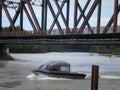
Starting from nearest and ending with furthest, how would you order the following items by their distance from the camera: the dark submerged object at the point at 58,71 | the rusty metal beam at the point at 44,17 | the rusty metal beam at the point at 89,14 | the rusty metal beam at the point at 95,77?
the rusty metal beam at the point at 95,77 < the dark submerged object at the point at 58,71 < the rusty metal beam at the point at 89,14 < the rusty metal beam at the point at 44,17

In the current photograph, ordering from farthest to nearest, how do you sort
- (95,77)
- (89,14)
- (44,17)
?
(44,17)
(89,14)
(95,77)

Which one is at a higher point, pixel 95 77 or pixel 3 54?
pixel 95 77

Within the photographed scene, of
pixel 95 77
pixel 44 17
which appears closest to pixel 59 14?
pixel 44 17

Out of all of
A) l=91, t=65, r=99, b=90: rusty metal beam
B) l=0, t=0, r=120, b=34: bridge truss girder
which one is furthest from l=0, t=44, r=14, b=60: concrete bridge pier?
l=91, t=65, r=99, b=90: rusty metal beam

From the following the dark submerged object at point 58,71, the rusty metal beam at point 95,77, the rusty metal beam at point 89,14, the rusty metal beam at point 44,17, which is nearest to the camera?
the rusty metal beam at point 95,77

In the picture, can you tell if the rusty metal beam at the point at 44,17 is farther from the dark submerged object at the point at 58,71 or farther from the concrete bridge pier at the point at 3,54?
the dark submerged object at the point at 58,71

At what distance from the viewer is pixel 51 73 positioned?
56.9 metres

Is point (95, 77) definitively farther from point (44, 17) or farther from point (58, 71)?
point (44, 17)

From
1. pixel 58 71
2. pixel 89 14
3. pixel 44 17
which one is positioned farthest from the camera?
pixel 44 17

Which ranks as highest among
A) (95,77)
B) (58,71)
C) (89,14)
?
(89,14)

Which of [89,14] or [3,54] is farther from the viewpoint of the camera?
[3,54]

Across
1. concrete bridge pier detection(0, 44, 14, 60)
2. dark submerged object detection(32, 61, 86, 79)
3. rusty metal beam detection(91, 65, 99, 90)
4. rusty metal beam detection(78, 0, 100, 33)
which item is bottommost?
concrete bridge pier detection(0, 44, 14, 60)

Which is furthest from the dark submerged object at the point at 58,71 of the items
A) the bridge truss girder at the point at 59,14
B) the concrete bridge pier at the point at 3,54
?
the concrete bridge pier at the point at 3,54

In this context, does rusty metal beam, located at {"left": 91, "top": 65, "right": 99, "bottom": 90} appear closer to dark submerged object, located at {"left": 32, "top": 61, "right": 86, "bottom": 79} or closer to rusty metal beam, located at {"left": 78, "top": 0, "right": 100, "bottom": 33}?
dark submerged object, located at {"left": 32, "top": 61, "right": 86, "bottom": 79}
